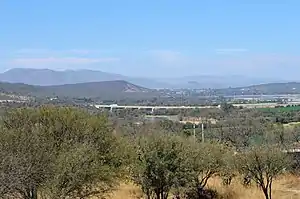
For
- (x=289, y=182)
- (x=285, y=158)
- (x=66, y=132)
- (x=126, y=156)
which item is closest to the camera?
(x=66, y=132)

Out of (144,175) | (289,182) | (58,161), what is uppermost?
(58,161)

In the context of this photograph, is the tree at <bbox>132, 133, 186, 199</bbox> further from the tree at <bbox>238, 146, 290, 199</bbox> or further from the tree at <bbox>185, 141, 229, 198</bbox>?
the tree at <bbox>238, 146, 290, 199</bbox>

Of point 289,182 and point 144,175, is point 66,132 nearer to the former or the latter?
point 144,175

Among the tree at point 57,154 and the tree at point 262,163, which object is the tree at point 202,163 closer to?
the tree at point 262,163

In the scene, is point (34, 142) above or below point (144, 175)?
above

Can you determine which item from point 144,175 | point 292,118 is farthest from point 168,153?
point 292,118

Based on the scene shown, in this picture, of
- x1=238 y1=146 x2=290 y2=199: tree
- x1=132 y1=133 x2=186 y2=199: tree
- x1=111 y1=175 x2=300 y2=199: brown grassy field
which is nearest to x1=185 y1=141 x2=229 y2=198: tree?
x1=132 y1=133 x2=186 y2=199: tree

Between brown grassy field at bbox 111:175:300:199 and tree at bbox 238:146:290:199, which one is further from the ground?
tree at bbox 238:146:290:199

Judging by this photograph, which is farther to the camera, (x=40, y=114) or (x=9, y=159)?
(x=40, y=114)
